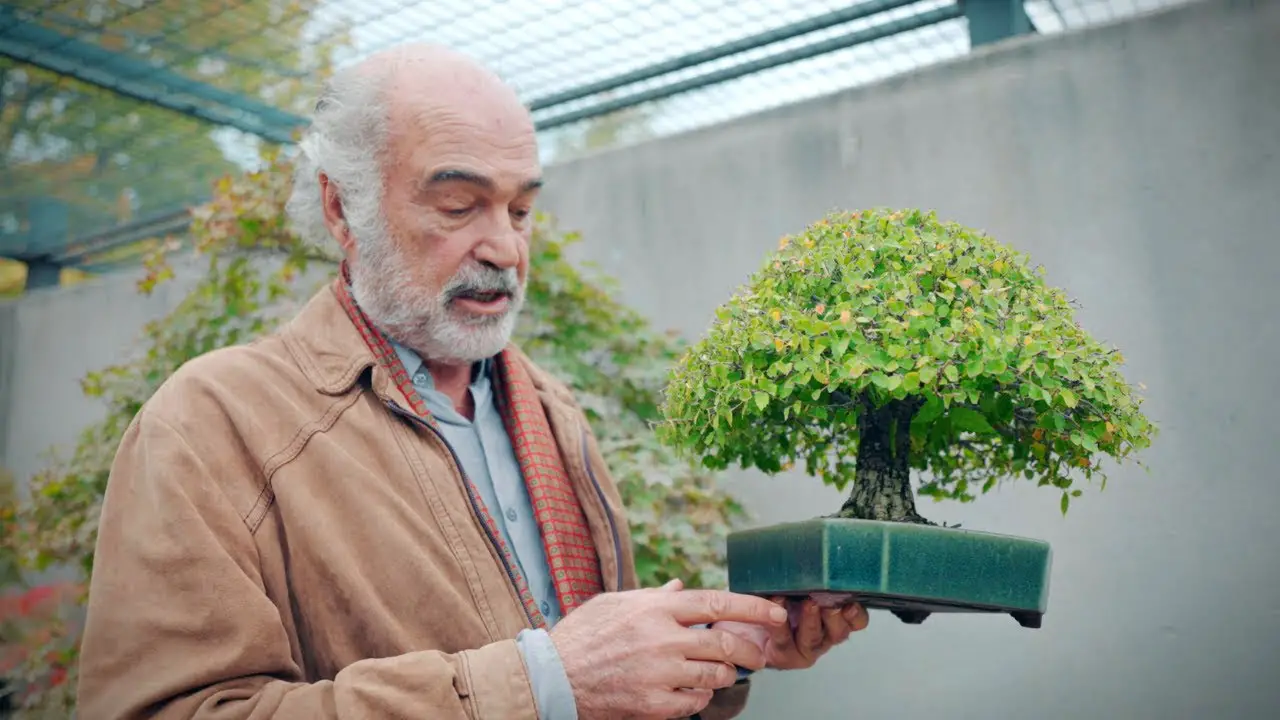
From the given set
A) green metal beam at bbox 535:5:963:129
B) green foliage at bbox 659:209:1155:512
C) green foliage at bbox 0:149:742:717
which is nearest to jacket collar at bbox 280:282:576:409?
green foliage at bbox 659:209:1155:512

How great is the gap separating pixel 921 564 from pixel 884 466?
228mm

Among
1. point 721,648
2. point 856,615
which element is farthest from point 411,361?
point 856,615

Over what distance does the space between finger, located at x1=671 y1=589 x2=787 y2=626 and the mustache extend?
2.00ft

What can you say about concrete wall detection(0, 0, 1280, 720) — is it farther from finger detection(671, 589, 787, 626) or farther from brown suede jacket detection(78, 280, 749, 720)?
brown suede jacket detection(78, 280, 749, 720)

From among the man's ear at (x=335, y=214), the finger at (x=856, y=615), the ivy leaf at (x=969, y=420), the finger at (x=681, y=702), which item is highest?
the man's ear at (x=335, y=214)

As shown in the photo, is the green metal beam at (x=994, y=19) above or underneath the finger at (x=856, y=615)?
above

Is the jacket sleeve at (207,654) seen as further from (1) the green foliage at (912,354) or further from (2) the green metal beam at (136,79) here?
(2) the green metal beam at (136,79)

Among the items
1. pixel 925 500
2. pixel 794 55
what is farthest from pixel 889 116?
pixel 925 500

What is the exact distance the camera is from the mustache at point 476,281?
1712mm

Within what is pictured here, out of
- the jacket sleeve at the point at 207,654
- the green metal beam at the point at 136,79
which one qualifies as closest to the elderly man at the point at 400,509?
the jacket sleeve at the point at 207,654

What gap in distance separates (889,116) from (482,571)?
2308 millimetres

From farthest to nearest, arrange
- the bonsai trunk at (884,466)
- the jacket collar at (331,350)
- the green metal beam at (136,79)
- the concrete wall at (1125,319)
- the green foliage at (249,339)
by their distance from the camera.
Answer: the green metal beam at (136,79), the green foliage at (249,339), the concrete wall at (1125,319), the jacket collar at (331,350), the bonsai trunk at (884,466)

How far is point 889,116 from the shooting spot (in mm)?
3309

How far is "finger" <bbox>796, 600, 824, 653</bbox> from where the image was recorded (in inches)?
61.8
